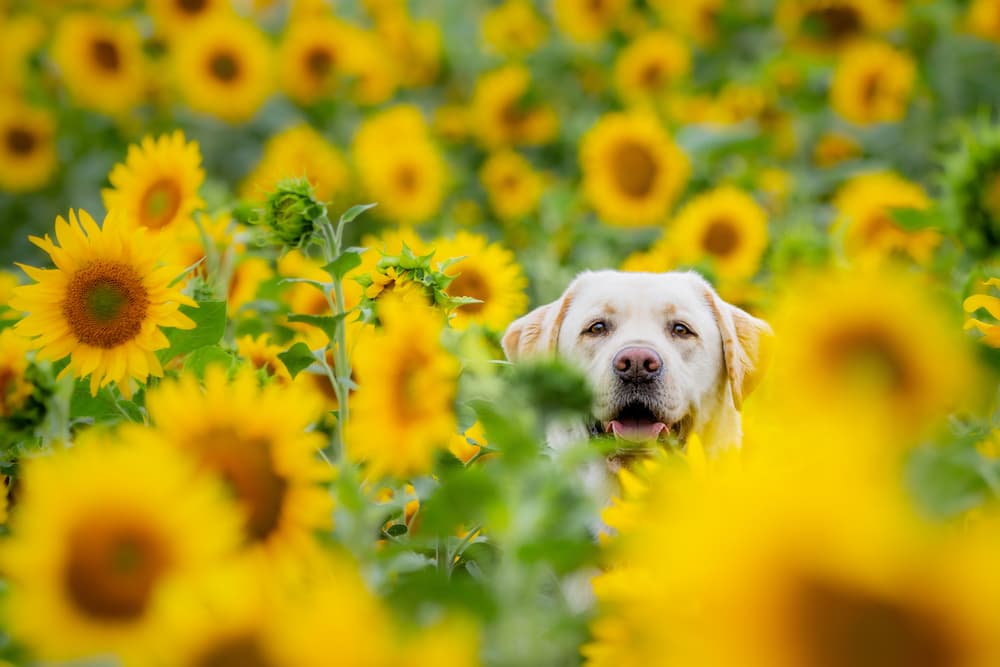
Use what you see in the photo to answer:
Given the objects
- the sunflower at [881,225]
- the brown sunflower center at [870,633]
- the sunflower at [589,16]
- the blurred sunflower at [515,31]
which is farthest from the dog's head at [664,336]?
the blurred sunflower at [515,31]

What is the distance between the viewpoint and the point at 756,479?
428mm

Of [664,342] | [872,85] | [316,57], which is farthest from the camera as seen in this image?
[316,57]

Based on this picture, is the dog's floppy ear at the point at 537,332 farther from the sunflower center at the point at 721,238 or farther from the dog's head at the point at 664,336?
the sunflower center at the point at 721,238

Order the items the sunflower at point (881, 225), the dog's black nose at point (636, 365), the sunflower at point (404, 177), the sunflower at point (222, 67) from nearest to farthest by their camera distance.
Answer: the dog's black nose at point (636, 365), the sunflower at point (881, 225), the sunflower at point (404, 177), the sunflower at point (222, 67)

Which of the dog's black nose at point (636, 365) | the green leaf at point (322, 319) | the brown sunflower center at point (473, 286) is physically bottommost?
the green leaf at point (322, 319)

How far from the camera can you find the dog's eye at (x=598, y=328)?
1.41 m

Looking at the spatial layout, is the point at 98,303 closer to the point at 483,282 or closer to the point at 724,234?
the point at 483,282

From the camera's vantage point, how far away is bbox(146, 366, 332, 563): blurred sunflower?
0.65 m

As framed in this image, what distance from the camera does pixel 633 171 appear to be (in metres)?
2.46

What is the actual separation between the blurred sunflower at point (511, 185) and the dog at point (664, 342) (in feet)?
4.05

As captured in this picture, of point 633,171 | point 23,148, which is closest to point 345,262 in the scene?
point 633,171

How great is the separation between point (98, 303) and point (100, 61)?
2056 millimetres

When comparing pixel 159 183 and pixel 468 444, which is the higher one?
pixel 159 183

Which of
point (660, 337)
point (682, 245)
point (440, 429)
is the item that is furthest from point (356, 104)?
point (440, 429)
